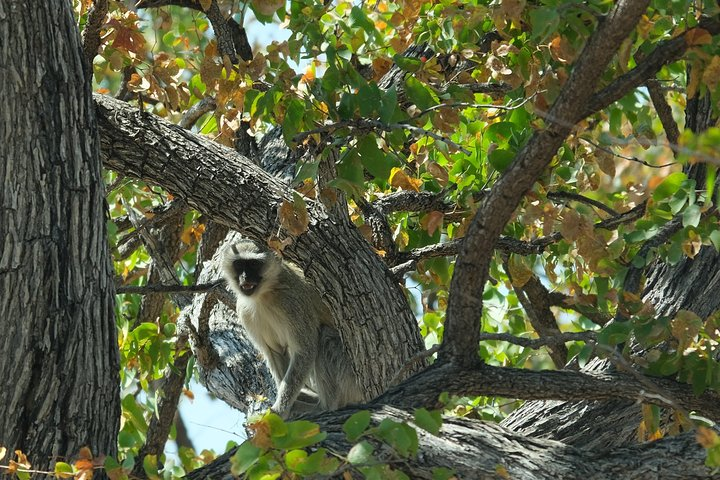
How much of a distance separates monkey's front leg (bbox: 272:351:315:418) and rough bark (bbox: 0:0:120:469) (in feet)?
8.61

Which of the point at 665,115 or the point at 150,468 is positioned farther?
the point at 665,115

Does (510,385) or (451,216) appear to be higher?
(451,216)

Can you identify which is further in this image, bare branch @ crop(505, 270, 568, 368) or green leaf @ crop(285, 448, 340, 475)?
bare branch @ crop(505, 270, 568, 368)

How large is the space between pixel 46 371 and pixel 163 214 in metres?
2.51

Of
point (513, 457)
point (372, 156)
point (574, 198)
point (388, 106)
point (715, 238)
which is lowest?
point (513, 457)

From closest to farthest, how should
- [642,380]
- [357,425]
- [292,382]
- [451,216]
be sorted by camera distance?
[357,425] → [642,380] → [451,216] → [292,382]

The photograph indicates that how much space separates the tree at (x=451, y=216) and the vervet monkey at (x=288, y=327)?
0.14m

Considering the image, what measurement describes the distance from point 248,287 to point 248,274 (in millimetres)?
96

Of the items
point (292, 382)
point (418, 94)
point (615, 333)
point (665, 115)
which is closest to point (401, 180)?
point (418, 94)

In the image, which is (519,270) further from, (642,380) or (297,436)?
(297,436)

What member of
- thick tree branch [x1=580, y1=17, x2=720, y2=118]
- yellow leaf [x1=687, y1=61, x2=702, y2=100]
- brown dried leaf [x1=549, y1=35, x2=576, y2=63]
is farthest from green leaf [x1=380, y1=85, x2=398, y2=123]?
yellow leaf [x1=687, y1=61, x2=702, y2=100]

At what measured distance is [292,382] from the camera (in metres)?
6.08

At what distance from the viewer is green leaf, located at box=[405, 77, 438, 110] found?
3887mm

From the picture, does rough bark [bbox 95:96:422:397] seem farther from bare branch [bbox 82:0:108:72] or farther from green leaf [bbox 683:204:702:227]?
green leaf [bbox 683:204:702:227]
